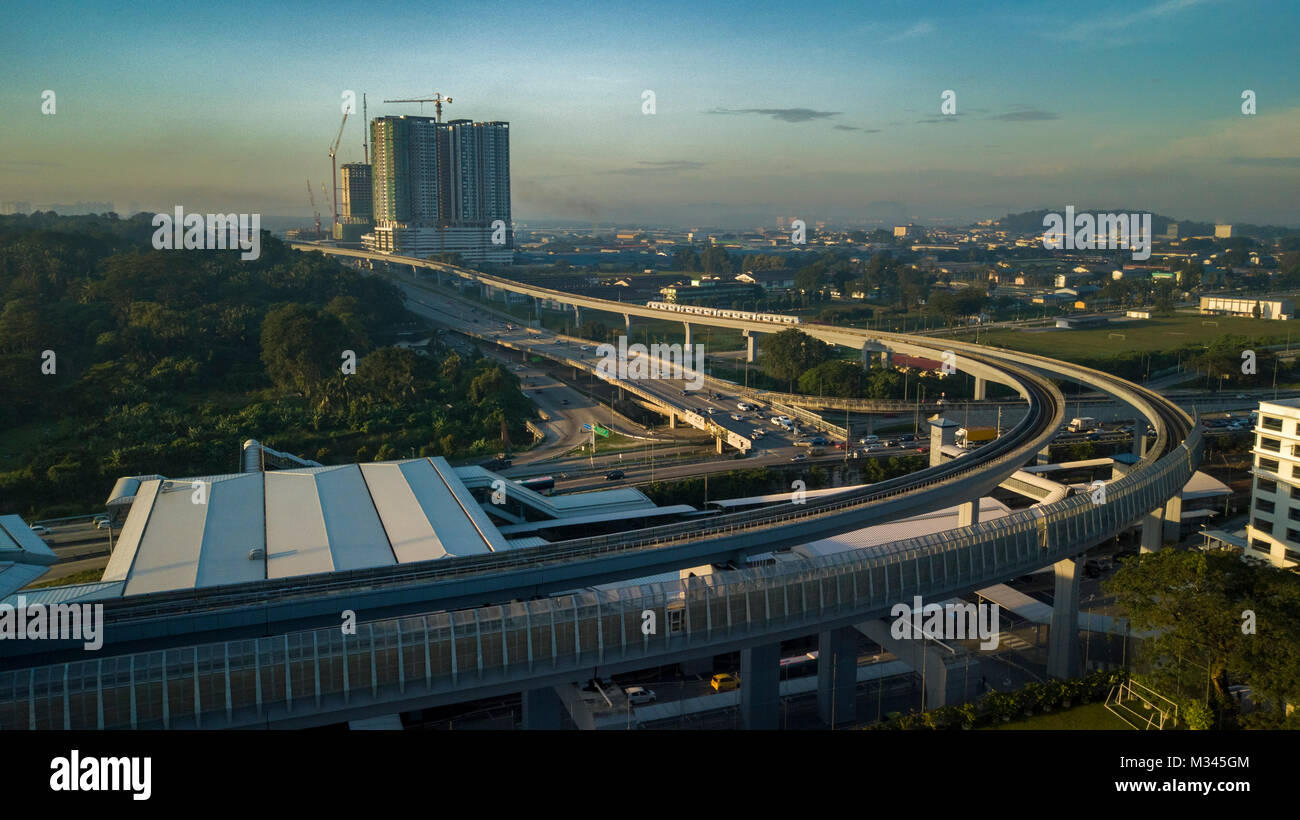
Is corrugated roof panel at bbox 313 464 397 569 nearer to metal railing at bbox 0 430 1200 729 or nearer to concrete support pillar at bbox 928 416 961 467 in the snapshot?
metal railing at bbox 0 430 1200 729

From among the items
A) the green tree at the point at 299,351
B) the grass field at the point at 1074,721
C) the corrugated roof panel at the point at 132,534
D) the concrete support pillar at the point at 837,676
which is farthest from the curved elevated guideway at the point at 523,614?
the green tree at the point at 299,351

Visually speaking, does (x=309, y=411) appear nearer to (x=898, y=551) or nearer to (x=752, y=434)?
(x=752, y=434)

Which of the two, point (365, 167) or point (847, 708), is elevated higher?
point (365, 167)

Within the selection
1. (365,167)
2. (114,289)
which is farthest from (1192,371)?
(365,167)

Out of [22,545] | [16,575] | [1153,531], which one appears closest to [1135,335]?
[1153,531]

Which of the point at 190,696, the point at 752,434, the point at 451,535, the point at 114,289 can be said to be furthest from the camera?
the point at 114,289

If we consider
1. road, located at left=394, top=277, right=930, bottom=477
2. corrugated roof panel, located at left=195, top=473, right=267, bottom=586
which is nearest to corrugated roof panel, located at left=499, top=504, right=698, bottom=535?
road, located at left=394, top=277, right=930, bottom=477
